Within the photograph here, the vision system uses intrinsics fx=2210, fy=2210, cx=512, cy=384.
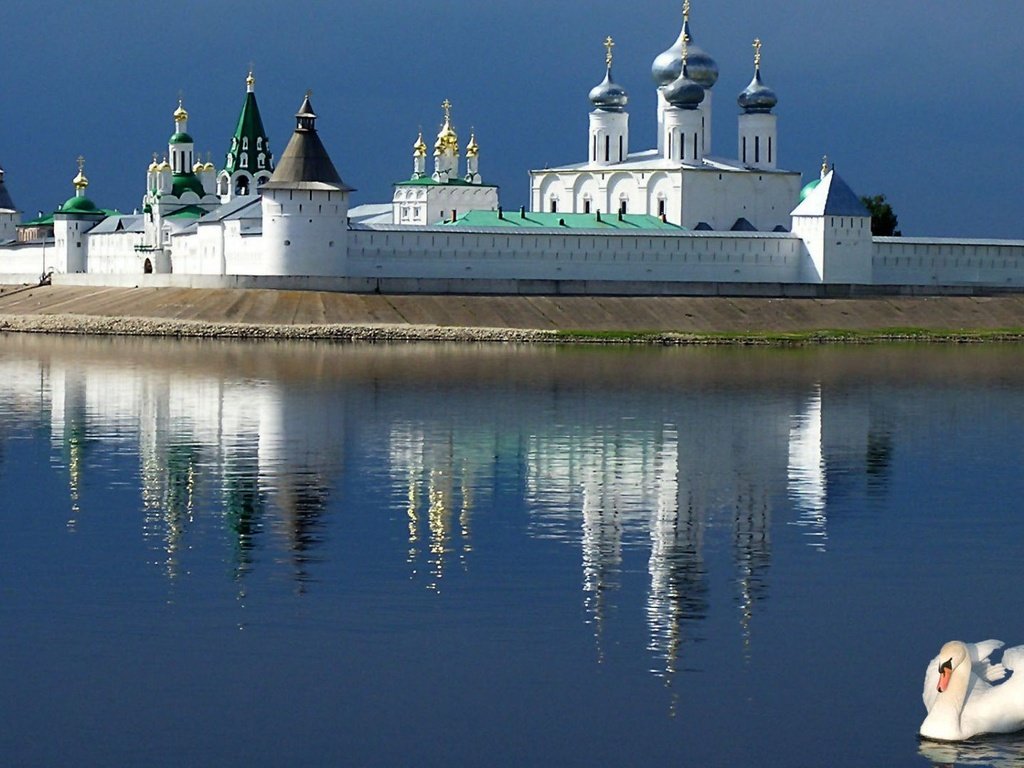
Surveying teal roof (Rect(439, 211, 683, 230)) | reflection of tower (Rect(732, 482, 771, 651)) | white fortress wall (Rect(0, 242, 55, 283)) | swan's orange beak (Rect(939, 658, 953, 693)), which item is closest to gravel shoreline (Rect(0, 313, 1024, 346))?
teal roof (Rect(439, 211, 683, 230))

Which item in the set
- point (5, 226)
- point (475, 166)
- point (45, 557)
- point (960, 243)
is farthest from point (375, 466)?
point (5, 226)

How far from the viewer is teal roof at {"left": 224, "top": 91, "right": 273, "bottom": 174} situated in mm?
58625

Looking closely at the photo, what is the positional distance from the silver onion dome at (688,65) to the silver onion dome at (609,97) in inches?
41.1

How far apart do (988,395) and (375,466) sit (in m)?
12.3

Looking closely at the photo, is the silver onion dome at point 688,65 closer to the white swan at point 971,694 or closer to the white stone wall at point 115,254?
the white stone wall at point 115,254

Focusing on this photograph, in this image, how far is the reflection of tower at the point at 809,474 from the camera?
55.3ft

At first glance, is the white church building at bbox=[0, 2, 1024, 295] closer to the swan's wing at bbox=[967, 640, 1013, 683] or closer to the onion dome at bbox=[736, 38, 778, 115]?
the onion dome at bbox=[736, 38, 778, 115]

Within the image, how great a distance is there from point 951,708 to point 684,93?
4726cm

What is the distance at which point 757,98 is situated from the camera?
195ft

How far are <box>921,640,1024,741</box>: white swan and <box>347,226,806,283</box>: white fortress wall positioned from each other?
39352 millimetres

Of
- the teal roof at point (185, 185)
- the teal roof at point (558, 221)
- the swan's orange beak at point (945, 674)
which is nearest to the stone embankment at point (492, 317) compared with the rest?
the teal roof at point (558, 221)

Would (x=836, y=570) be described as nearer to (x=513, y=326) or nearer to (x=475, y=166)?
(x=513, y=326)

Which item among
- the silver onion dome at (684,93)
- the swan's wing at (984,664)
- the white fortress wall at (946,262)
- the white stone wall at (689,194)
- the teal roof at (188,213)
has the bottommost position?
the swan's wing at (984,664)

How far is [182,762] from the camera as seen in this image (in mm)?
10141
